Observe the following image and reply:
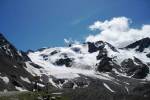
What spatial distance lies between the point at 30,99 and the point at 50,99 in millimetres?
13363

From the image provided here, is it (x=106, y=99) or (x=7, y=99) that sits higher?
(x=106, y=99)

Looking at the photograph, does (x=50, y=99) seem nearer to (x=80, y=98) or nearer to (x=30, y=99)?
(x=30, y=99)

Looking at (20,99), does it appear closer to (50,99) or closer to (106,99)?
(50,99)

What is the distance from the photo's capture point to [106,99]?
199125 mm

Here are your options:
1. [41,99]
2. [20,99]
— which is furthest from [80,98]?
[41,99]

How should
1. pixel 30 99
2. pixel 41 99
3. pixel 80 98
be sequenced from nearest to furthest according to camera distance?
pixel 41 99, pixel 30 99, pixel 80 98

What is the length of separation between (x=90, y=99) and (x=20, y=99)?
8457cm

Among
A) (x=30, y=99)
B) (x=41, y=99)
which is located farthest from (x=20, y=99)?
(x=41, y=99)

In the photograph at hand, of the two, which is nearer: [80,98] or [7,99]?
[7,99]

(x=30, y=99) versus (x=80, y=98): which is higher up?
(x=80, y=98)

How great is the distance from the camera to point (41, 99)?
103750 mm

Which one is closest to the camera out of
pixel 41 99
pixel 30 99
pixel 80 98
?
pixel 41 99

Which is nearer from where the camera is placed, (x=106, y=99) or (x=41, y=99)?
(x=41, y=99)

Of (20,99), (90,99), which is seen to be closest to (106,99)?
(90,99)
